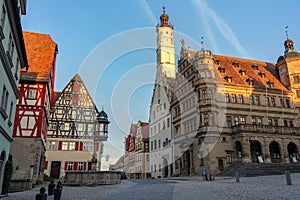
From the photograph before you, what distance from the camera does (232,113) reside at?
3384cm

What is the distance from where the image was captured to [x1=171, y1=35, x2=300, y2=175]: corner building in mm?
31703

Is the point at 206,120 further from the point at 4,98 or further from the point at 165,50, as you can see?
the point at 165,50

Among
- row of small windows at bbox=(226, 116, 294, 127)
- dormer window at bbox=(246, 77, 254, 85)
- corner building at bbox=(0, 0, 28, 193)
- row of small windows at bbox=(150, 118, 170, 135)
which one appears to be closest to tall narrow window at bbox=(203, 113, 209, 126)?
row of small windows at bbox=(226, 116, 294, 127)

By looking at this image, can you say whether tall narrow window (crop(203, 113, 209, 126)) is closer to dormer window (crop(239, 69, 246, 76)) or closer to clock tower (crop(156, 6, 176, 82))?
dormer window (crop(239, 69, 246, 76))

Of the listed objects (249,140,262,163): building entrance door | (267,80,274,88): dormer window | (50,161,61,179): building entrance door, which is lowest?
(50,161,61,179): building entrance door

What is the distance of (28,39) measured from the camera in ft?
88.6

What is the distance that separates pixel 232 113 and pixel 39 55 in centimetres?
2392

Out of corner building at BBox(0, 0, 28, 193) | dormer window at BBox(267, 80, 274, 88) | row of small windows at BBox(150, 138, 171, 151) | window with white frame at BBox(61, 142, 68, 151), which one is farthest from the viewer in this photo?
row of small windows at BBox(150, 138, 171, 151)

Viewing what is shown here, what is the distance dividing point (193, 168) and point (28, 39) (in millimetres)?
24683

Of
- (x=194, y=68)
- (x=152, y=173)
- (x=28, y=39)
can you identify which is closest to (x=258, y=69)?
(x=194, y=68)

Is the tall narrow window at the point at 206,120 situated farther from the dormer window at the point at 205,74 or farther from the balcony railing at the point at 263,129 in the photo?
the dormer window at the point at 205,74

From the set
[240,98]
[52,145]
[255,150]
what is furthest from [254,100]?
[52,145]

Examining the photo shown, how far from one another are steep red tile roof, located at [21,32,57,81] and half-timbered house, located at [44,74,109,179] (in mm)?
13549

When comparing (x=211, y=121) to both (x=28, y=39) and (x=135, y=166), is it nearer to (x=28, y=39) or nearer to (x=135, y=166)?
(x=28, y=39)
